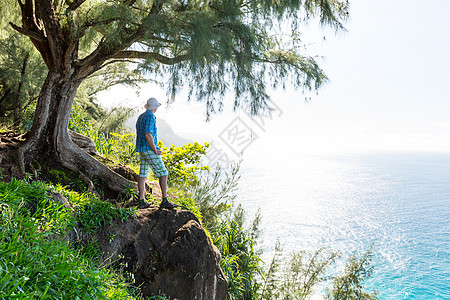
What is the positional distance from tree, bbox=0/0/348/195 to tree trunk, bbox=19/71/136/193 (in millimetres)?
13

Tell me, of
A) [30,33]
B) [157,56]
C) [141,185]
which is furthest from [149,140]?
[30,33]

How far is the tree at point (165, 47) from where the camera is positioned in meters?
3.36

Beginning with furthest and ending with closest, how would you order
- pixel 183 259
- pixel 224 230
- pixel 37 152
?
pixel 224 230 < pixel 37 152 < pixel 183 259

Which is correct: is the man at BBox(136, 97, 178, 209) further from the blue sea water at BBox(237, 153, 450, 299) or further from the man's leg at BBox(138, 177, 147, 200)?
the blue sea water at BBox(237, 153, 450, 299)

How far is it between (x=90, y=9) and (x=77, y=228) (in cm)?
268

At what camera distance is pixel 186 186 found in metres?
6.86

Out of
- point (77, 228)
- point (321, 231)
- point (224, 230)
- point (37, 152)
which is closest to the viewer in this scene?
point (77, 228)

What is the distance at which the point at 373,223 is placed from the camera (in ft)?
85.8

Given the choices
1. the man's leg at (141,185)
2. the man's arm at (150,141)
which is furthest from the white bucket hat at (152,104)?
the man's leg at (141,185)

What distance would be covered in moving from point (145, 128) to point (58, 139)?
67.2 inches

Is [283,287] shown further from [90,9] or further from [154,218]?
[90,9]

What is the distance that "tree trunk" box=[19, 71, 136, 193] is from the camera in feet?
14.5

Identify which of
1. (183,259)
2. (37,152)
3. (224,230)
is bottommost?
(224,230)

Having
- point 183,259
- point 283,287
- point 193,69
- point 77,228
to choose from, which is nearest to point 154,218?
point 183,259
